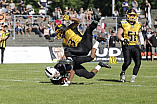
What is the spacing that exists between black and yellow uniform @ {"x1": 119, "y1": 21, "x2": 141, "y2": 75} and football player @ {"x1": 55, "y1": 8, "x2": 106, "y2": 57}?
1249 millimetres

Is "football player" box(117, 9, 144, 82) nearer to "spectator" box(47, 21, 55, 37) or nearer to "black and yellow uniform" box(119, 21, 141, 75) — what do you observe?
"black and yellow uniform" box(119, 21, 141, 75)

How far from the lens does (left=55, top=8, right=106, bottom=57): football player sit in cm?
1212

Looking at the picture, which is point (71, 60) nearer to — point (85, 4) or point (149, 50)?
point (149, 50)

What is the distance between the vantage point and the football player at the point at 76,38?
39.8ft

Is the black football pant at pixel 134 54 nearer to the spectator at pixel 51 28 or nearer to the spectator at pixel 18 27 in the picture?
the spectator at pixel 51 28

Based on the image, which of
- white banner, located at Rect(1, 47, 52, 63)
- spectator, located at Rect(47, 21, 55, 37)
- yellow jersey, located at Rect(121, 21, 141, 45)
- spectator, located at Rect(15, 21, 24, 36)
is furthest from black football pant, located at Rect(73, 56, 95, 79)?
spectator, located at Rect(15, 21, 24, 36)

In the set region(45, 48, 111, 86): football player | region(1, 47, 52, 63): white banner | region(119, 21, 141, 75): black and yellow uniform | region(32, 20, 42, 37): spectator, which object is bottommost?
region(1, 47, 52, 63): white banner

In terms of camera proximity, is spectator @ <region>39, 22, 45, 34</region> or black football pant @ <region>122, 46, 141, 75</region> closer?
black football pant @ <region>122, 46, 141, 75</region>

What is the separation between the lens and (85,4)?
5900 cm

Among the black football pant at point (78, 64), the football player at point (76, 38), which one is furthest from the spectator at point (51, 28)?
the black football pant at point (78, 64)

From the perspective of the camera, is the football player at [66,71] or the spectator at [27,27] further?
the spectator at [27,27]

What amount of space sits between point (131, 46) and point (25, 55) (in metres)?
13.9

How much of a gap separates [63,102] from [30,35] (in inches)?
966

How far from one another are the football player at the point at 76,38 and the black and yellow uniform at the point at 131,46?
125cm
